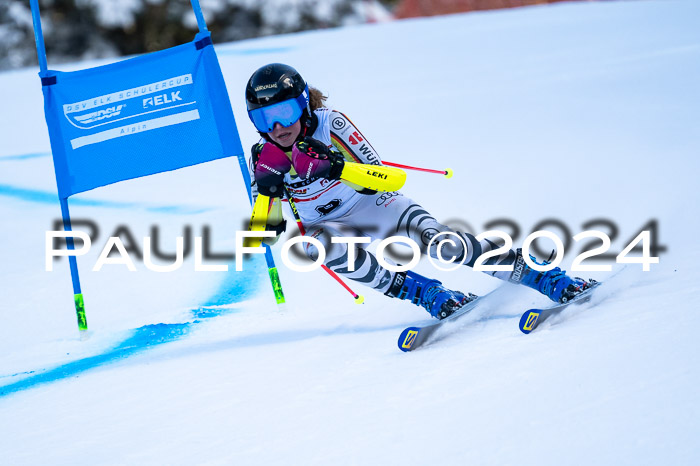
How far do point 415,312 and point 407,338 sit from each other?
694 millimetres

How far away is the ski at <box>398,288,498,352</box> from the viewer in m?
2.99

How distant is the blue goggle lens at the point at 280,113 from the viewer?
10.2ft

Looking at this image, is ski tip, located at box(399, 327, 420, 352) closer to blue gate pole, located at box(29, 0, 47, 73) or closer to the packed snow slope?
the packed snow slope

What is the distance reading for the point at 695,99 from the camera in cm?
664

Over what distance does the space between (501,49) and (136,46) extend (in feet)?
35.4

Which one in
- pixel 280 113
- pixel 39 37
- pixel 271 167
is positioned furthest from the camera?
pixel 39 37

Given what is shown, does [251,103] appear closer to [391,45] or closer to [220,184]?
[220,184]

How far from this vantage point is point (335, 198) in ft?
11.2

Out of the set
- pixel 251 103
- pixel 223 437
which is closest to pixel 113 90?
pixel 251 103

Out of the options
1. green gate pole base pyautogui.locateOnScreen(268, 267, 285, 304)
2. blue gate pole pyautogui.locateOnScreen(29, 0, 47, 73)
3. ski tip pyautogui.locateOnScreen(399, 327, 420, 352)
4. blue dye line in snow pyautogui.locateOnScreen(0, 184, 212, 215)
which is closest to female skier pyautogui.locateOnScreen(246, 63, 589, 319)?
ski tip pyautogui.locateOnScreen(399, 327, 420, 352)

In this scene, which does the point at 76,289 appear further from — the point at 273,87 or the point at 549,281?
the point at 549,281

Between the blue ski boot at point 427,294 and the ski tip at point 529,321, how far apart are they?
1.46ft

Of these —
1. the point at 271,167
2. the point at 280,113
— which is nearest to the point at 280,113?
the point at 280,113

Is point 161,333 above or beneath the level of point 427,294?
above
